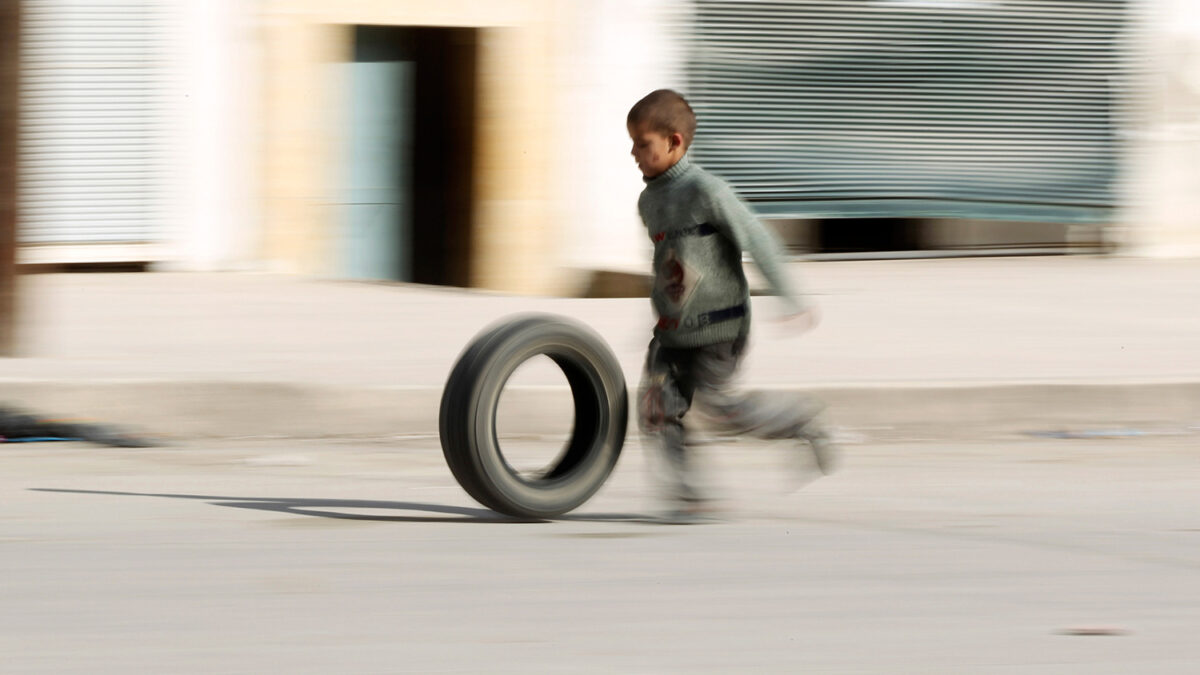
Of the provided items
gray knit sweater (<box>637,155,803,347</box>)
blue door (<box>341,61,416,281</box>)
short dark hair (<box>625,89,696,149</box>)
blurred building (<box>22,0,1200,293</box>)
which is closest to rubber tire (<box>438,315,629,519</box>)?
gray knit sweater (<box>637,155,803,347</box>)

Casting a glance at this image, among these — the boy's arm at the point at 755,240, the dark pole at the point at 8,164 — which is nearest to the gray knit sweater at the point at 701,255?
the boy's arm at the point at 755,240

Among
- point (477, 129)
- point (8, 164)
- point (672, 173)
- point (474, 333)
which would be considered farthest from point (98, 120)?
point (672, 173)

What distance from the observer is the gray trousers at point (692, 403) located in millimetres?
5320

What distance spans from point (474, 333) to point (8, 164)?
2.56 m

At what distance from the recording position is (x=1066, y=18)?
569 inches

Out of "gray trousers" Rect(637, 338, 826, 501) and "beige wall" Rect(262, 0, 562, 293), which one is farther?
"beige wall" Rect(262, 0, 562, 293)

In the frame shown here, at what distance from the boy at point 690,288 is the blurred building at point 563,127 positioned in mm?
8193

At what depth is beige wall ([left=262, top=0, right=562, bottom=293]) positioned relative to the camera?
1312 centimetres

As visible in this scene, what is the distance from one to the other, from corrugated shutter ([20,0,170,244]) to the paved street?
6228 mm

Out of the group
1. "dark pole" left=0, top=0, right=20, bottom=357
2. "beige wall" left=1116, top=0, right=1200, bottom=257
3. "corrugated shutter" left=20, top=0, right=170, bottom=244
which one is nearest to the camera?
"dark pole" left=0, top=0, right=20, bottom=357

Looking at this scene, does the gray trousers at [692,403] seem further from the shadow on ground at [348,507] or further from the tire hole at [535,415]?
the tire hole at [535,415]

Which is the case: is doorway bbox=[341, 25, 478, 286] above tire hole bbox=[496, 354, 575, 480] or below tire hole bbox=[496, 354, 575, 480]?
above

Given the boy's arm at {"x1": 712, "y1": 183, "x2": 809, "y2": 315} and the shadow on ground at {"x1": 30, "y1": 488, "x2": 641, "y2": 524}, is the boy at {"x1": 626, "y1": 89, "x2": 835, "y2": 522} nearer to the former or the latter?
the boy's arm at {"x1": 712, "y1": 183, "x2": 809, "y2": 315}

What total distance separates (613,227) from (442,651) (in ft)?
33.3
